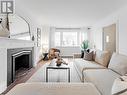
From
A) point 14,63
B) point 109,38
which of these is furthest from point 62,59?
point 109,38

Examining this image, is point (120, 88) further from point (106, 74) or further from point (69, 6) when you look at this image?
point (69, 6)

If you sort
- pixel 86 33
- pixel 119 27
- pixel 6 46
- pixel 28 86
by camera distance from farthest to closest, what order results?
pixel 86 33 → pixel 119 27 → pixel 6 46 → pixel 28 86

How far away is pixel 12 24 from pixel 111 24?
3.71m

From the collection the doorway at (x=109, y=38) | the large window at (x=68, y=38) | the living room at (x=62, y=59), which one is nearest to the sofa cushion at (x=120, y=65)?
the living room at (x=62, y=59)

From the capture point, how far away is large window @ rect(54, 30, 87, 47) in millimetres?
10500

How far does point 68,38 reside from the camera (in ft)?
34.8

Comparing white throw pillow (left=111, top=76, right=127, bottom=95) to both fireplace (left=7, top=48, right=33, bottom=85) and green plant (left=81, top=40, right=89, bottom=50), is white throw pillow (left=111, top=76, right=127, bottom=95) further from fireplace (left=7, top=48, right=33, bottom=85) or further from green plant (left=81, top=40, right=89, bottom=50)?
green plant (left=81, top=40, right=89, bottom=50)

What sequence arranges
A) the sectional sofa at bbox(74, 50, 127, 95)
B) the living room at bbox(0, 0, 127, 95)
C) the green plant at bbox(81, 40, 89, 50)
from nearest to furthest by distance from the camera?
the living room at bbox(0, 0, 127, 95) → the sectional sofa at bbox(74, 50, 127, 95) → the green plant at bbox(81, 40, 89, 50)

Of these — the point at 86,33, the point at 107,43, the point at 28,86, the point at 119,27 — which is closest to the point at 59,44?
the point at 86,33

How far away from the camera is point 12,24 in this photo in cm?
397

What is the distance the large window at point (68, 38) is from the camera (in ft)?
34.4

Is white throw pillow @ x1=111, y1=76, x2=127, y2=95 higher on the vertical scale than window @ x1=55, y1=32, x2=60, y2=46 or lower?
lower

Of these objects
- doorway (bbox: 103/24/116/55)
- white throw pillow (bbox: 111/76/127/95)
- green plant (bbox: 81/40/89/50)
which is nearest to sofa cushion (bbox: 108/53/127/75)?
white throw pillow (bbox: 111/76/127/95)

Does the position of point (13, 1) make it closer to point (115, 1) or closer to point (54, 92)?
point (115, 1)
